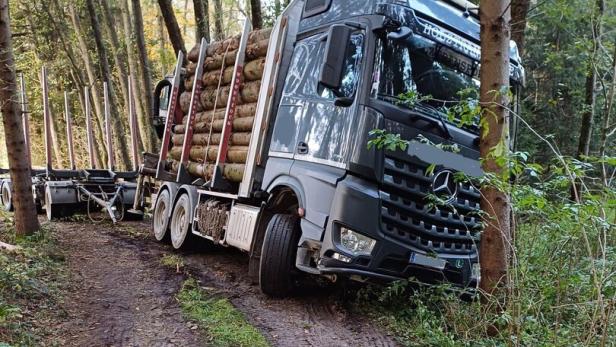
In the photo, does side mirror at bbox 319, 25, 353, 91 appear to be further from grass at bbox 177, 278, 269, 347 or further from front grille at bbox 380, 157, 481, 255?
grass at bbox 177, 278, 269, 347

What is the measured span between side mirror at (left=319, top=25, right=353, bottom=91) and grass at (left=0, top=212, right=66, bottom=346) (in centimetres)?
339

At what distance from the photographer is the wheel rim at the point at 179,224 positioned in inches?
338

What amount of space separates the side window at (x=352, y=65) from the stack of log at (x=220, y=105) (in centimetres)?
195

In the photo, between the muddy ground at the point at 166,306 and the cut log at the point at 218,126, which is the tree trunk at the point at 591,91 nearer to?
the cut log at the point at 218,126

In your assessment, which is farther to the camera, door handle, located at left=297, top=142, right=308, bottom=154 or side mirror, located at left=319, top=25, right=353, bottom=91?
door handle, located at left=297, top=142, right=308, bottom=154

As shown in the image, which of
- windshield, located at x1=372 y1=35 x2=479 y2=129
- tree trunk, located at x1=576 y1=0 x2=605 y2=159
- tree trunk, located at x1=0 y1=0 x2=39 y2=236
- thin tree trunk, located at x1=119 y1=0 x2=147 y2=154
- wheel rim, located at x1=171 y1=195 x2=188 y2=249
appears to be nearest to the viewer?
windshield, located at x1=372 y1=35 x2=479 y2=129

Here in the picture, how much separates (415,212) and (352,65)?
1.59 meters

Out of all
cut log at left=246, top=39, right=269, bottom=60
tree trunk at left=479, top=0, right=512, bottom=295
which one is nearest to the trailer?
cut log at left=246, top=39, right=269, bottom=60

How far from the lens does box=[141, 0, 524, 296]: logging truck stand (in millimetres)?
4934

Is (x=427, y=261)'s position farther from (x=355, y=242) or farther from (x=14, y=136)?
(x=14, y=136)

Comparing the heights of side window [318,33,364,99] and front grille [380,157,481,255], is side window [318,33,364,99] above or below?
above

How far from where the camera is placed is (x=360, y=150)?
4891mm

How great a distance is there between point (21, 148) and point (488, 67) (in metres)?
6.94

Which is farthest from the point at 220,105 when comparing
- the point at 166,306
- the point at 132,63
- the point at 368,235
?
the point at 132,63
